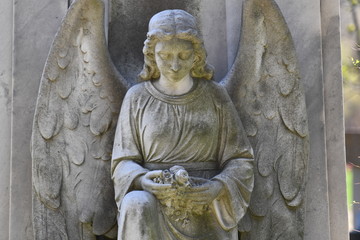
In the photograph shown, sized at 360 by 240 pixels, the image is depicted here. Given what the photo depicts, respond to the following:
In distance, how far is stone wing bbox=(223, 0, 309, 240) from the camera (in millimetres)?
6785

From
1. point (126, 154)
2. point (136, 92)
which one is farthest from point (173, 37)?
point (126, 154)

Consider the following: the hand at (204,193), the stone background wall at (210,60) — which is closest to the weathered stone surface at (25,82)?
the stone background wall at (210,60)

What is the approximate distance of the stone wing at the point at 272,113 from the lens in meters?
6.79

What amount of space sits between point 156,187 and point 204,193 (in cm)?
36

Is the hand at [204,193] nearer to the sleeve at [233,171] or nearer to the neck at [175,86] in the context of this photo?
the sleeve at [233,171]

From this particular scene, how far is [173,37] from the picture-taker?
638 cm

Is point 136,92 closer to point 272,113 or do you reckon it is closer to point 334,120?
point 272,113

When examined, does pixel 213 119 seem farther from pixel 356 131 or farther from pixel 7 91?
pixel 356 131

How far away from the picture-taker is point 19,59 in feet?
23.0

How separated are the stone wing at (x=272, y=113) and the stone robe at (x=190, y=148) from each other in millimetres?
279

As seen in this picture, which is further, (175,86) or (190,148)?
(175,86)

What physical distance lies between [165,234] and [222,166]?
2.45ft

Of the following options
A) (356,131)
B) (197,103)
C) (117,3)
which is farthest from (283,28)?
(356,131)

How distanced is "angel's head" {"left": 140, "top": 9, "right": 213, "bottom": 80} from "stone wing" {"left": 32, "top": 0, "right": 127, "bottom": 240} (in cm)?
37
